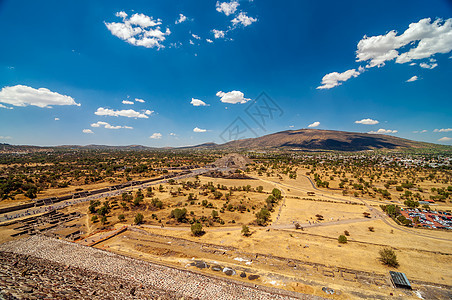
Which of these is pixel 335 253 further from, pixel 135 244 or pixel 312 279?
pixel 135 244

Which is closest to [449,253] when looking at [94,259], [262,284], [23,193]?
[262,284]

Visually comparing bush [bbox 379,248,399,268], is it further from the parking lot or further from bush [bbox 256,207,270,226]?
the parking lot

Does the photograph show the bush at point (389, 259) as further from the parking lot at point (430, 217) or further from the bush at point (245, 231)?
the parking lot at point (430, 217)

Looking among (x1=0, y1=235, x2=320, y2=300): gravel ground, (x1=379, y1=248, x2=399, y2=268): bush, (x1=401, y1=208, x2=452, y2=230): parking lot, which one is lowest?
(x1=401, y1=208, x2=452, y2=230): parking lot

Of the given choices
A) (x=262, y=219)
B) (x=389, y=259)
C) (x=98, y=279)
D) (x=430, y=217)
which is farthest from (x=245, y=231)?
(x=430, y=217)

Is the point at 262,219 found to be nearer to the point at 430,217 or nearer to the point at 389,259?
the point at 389,259

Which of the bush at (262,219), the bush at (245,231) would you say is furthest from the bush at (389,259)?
the bush at (245,231)

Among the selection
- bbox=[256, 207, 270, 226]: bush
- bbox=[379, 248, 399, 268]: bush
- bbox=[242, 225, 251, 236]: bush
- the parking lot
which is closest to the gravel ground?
bbox=[242, 225, 251, 236]: bush

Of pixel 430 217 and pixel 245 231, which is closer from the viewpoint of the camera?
pixel 245 231
